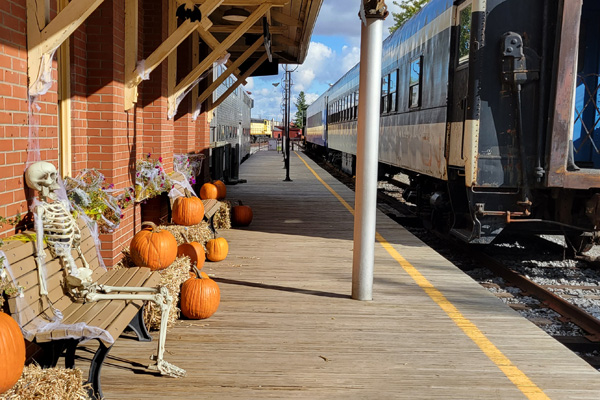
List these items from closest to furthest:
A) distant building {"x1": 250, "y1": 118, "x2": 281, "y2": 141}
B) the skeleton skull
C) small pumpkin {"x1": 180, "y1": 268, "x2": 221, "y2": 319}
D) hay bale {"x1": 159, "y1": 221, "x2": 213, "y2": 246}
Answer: the skeleton skull < small pumpkin {"x1": 180, "y1": 268, "x2": 221, "y2": 319} < hay bale {"x1": 159, "y1": 221, "x2": 213, "y2": 246} < distant building {"x1": 250, "y1": 118, "x2": 281, "y2": 141}

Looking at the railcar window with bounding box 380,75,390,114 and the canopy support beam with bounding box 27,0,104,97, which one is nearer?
the canopy support beam with bounding box 27,0,104,97

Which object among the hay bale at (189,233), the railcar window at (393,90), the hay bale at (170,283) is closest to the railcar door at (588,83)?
the railcar window at (393,90)

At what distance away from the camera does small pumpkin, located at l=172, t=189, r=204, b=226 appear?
7.20 meters

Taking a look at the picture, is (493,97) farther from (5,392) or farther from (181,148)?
(5,392)

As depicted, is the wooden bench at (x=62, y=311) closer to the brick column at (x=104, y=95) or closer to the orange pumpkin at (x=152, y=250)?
the orange pumpkin at (x=152, y=250)

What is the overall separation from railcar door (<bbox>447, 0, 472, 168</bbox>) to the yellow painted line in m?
1.81

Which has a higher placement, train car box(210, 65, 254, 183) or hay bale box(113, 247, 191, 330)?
train car box(210, 65, 254, 183)

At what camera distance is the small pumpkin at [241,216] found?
965 cm

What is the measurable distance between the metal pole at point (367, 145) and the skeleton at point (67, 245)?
211cm

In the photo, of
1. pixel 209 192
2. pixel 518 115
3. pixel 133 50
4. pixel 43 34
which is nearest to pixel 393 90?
pixel 209 192

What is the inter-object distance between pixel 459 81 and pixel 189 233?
4.06 metres

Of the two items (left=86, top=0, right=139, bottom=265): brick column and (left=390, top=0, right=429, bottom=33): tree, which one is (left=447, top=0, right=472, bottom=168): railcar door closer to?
(left=86, top=0, right=139, bottom=265): brick column

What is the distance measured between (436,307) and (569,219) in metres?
3.50

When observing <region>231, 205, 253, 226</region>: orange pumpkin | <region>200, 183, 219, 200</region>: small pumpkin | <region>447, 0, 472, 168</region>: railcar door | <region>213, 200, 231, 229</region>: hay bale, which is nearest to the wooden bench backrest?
<region>447, 0, 472, 168</region>: railcar door
